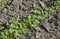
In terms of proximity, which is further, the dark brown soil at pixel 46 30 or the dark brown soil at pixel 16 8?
the dark brown soil at pixel 16 8

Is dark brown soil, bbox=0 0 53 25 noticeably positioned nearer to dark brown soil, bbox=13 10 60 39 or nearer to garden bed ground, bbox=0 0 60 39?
garden bed ground, bbox=0 0 60 39

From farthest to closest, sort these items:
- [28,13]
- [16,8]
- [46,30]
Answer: [16,8]
[28,13]
[46,30]

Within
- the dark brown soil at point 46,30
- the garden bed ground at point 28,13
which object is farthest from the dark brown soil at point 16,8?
the dark brown soil at point 46,30

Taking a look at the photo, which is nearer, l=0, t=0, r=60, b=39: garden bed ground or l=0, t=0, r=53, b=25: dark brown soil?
l=0, t=0, r=60, b=39: garden bed ground

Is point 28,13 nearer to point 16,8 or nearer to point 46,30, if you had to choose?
point 16,8

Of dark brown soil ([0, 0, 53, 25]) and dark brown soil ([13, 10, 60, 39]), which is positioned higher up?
dark brown soil ([0, 0, 53, 25])

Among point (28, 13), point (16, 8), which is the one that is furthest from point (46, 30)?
point (16, 8)

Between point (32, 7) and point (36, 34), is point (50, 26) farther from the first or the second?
point (32, 7)

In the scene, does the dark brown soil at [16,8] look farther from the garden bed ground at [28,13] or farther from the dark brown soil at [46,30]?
the dark brown soil at [46,30]

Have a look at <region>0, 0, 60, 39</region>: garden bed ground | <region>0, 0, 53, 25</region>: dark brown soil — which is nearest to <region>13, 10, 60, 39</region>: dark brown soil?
<region>0, 0, 60, 39</region>: garden bed ground

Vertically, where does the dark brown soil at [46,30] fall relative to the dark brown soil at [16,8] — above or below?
below
